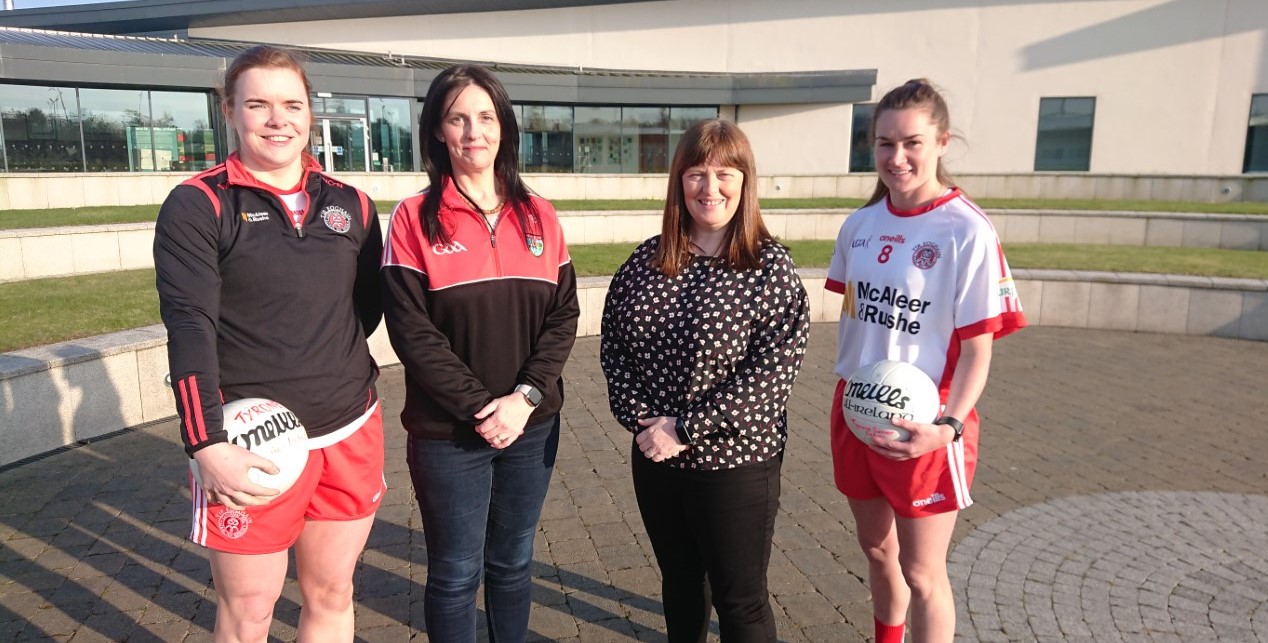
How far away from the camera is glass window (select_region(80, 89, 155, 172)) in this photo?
61.8ft

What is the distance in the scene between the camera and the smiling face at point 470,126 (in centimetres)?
248

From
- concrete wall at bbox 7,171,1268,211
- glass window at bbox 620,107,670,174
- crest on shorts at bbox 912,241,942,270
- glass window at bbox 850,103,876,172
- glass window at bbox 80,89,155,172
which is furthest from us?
glass window at bbox 620,107,670,174

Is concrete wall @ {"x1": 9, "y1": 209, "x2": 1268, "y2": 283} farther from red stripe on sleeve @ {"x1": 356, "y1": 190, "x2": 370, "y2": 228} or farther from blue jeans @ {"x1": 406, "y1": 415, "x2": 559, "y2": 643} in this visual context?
blue jeans @ {"x1": 406, "y1": 415, "x2": 559, "y2": 643}

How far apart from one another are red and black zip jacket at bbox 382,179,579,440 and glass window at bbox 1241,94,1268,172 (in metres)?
25.6

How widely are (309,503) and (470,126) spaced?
1294 millimetres

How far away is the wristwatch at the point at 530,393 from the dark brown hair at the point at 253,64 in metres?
1.13

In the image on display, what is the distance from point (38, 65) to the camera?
17375 mm

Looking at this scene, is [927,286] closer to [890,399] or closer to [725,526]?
[890,399]

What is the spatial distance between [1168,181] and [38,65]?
26.6 metres

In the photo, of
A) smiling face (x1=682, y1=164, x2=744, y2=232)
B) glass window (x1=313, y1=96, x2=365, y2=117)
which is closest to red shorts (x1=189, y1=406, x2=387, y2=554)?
smiling face (x1=682, y1=164, x2=744, y2=232)

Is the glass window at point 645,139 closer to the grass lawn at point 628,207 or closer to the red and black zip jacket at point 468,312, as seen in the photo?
the grass lawn at point 628,207

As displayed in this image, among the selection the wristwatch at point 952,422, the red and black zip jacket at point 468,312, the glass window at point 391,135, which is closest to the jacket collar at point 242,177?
the red and black zip jacket at point 468,312

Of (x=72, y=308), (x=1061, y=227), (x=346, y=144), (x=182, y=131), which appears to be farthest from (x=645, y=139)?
(x=72, y=308)

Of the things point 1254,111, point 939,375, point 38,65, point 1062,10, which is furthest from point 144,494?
point 1254,111
